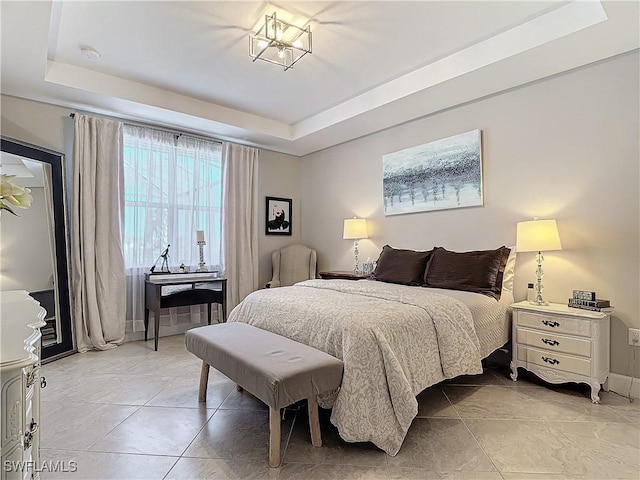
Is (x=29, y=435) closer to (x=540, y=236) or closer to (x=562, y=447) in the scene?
(x=562, y=447)

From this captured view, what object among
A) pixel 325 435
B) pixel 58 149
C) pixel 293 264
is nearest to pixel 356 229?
pixel 293 264

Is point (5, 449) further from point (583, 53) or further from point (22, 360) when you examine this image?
point (583, 53)

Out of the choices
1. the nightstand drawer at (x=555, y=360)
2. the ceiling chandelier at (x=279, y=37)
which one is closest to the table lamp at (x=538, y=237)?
the nightstand drawer at (x=555, y=360)

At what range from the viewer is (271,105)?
404cm

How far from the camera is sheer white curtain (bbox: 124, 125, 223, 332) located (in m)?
4.00

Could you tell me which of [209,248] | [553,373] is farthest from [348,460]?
[209,248]

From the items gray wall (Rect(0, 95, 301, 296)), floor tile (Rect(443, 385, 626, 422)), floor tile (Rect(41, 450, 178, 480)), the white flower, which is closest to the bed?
floor tile (Rect(443, 385, 626, 422))

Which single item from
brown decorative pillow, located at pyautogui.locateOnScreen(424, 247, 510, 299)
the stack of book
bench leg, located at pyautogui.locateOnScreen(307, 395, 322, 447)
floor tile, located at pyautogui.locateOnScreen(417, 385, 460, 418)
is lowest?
floor tile, located at pyautogui.locateOnScreen(417, 385, 460, 418)

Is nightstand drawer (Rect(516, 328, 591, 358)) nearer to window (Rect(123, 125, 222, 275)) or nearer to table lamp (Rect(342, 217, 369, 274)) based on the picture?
table lamp (Rect(342, 217, 369, 274))

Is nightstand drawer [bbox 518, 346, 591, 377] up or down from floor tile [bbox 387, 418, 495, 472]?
up

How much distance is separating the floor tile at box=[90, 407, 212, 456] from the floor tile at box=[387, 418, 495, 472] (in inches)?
44.9

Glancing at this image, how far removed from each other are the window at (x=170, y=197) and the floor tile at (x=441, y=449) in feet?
11.0

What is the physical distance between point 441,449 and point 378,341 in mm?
656

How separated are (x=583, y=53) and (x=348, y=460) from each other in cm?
314
